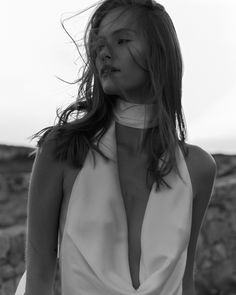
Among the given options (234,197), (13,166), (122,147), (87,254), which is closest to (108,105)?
(122,147)

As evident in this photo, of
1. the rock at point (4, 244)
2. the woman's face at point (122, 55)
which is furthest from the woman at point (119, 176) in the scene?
the rock at point (4, 244)

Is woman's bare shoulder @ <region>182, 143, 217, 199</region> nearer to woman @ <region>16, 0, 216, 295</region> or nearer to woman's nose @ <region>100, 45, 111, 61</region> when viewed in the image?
woman @ <region>16, 0, 216, 295</region>

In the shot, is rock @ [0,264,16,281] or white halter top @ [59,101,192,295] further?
rock @ [0,264,16,281]

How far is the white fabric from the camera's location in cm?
180

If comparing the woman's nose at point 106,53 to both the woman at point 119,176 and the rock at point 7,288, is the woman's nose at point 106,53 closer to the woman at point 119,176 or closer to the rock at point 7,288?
the woman at point 119,176

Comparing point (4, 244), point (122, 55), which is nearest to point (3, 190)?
point (4, 244)

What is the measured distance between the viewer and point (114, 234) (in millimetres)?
1839

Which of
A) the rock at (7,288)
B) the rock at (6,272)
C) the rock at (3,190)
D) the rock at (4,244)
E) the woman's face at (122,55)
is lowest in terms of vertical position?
the rock at (7,288)

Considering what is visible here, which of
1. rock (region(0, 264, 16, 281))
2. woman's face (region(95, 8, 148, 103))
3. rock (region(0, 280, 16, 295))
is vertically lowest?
rock (region(0, 280, 16, 295))

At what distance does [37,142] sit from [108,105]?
0.18 m

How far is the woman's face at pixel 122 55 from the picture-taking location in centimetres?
183

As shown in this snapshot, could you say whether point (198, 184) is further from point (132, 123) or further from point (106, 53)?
point (106, 53)

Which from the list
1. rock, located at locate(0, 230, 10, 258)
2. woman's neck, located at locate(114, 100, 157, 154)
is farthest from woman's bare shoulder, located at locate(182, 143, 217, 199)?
rock, located at locate(0, 230, 10, 258)

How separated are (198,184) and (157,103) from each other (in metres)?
0.22
